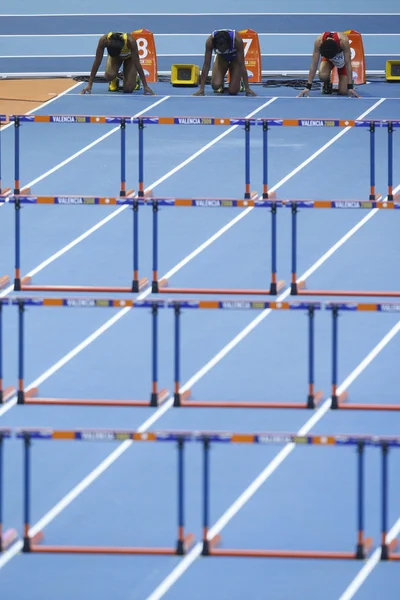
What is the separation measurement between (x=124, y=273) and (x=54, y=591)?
19.4ft

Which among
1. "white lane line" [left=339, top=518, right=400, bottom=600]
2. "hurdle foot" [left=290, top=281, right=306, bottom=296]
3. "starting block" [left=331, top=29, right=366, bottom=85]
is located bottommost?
"white lane line" [left=339, top=518, right=400, bottom=600]

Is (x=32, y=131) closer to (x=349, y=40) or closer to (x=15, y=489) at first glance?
(x=349, y=40)

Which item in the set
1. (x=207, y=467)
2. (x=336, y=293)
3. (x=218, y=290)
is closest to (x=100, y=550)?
(x=207, y=467)

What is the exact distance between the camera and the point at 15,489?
10.7 meters

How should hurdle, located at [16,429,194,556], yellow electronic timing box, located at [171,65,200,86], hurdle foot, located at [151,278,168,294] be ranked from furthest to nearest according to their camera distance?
yellow electronic timing box, located at [171,65,200,86] < hurdle foot, located at [151,278,168,294] < hurdle, located at [16,429,194,556]

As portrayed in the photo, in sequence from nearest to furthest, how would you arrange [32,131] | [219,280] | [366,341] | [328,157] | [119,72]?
[366,341]
[219,280]
[328,157]
[32,131]
[119,72]

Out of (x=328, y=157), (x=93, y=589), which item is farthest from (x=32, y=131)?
(x=93, y=589)

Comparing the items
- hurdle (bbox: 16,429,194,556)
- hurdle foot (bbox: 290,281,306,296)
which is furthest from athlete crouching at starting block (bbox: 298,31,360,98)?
hurdle (bbox: 16,429,194,556)

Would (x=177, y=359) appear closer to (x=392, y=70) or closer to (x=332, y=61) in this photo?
(x=332, y=61)

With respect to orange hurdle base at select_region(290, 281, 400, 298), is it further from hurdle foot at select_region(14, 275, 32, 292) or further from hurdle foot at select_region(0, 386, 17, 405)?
hurdle foot at select_region(0, 386, 17, 405)

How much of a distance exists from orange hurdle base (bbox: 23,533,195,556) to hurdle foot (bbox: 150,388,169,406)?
7.46 feet

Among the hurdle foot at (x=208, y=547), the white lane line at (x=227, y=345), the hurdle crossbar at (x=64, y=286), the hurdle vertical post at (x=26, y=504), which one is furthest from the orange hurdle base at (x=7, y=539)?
the hurdle crossbar at (x=64, y=286)

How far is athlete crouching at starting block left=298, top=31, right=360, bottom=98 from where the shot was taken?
2158 cm

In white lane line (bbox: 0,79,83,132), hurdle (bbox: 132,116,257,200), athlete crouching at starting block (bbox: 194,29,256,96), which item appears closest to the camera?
hurdle (bbox: 132,116,257,200)
